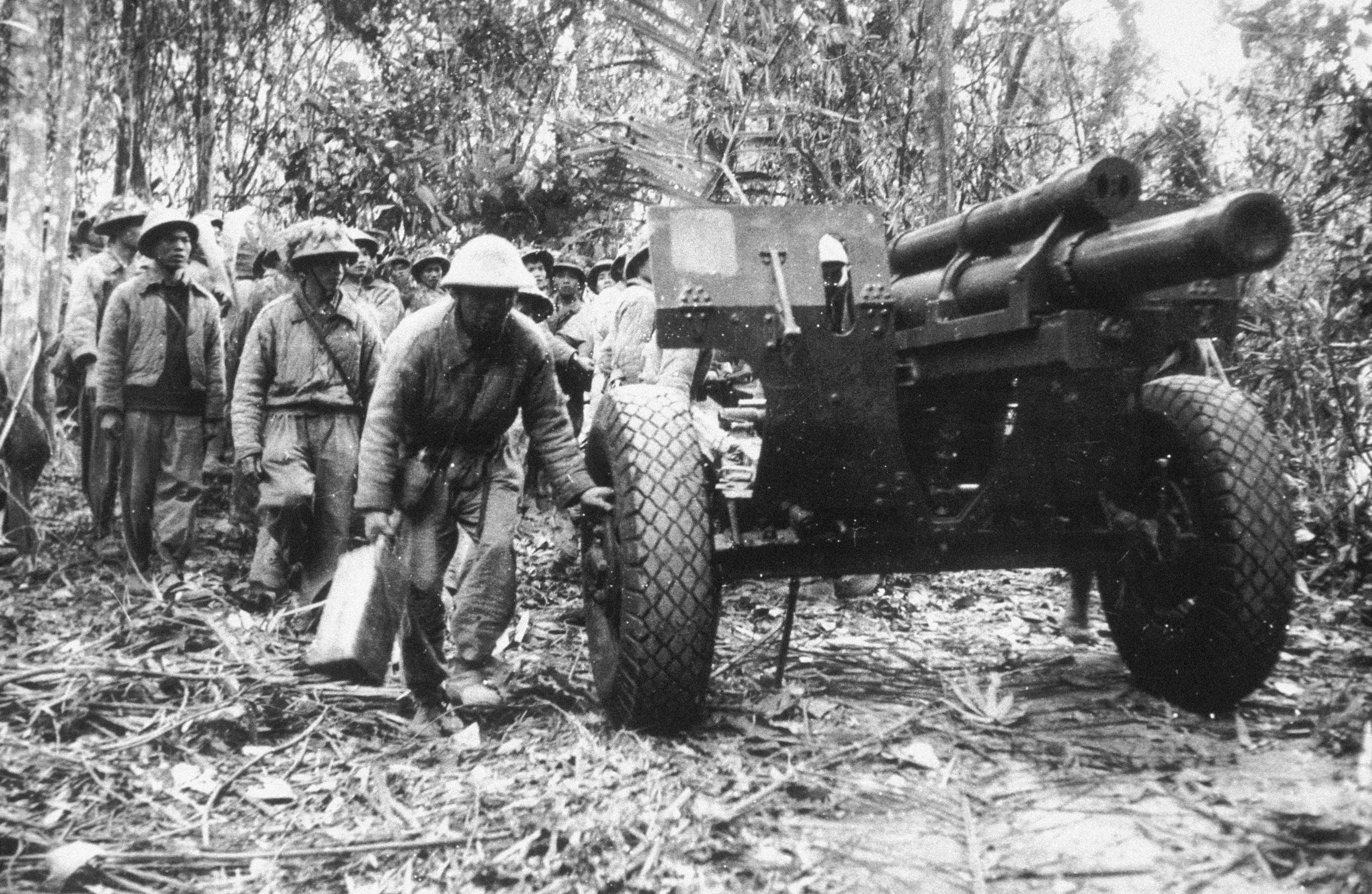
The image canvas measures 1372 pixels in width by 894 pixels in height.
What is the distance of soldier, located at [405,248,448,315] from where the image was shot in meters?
9.25

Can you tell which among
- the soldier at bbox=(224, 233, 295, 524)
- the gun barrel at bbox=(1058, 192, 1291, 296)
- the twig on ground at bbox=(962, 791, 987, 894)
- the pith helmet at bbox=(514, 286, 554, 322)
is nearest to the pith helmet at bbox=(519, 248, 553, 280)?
the pith helmet at bbox=(514, 286, 554, 322)

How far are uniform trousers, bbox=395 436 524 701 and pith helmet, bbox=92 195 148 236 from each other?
4.25 metres

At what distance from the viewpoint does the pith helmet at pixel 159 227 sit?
6531 millimetres

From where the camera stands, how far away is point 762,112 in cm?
896

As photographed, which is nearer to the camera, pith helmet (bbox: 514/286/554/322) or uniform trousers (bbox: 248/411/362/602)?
uniform trousers (bbox: 248/411/362/602)

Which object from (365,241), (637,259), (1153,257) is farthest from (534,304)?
(1153,257)

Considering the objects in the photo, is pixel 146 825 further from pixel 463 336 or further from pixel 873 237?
pixel 873 237

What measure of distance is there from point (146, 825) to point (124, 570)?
138 inches

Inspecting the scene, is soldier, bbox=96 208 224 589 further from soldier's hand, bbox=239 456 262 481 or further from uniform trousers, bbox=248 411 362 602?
soldier's hand, bbox=239 456 262 481

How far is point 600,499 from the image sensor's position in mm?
4309

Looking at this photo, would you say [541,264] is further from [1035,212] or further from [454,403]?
[1035,212]

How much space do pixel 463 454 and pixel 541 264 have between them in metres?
5.26

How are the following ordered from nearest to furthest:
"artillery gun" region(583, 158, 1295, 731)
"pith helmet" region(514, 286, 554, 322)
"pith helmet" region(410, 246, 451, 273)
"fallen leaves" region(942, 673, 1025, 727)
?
"artillery gun" region(583, 158, 1295, 731)
"fallen leaves" region(942, 673, 1025, 727)
"pith helmet" region(514, 286, 554, 322)
"pith helmet" region(410, 246, 451, 273)

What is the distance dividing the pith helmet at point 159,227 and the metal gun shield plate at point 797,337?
3912mm
